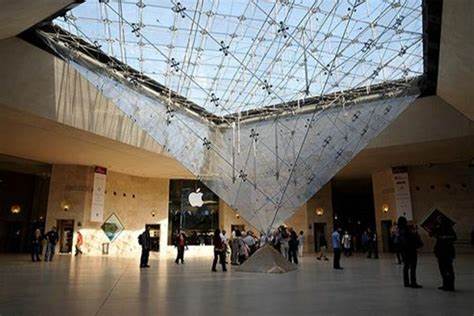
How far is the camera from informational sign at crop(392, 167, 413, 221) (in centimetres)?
2064

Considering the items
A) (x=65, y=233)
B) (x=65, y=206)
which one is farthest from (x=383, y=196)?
(x=65, y=233)

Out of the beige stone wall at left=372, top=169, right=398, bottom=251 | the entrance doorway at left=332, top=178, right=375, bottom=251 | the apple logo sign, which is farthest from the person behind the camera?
the entrance doorway at left=332, top=178, right=375, bottom=251

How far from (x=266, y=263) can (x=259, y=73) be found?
886 cm

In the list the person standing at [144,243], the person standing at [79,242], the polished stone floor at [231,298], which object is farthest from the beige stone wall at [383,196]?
the person standing at [79,242]

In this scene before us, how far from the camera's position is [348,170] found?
2280 centimetres

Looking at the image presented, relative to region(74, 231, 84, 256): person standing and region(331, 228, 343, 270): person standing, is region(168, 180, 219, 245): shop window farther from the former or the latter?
region(331, 228, 343, 270): person standing

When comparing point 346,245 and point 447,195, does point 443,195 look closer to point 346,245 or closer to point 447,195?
point 447,195

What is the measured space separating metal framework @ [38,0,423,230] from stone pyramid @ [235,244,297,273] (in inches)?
53.7

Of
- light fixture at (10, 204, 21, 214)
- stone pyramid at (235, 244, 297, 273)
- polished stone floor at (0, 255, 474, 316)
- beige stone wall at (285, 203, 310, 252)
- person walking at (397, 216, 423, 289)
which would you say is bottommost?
polished stone floor at (0, 255, 474, 316)

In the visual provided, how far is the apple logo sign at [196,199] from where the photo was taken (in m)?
27.1

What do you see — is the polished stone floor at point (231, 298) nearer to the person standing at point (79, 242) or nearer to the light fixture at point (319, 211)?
the person standing at point (79, 242)

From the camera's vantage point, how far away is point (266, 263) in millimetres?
10016

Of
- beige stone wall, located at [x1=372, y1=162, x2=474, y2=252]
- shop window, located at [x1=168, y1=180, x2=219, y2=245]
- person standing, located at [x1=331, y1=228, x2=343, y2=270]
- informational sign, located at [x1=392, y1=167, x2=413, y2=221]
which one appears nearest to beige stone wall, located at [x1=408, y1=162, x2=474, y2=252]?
beige stone wall, located at [x1=372, y1=162, x2=474, y2=252]

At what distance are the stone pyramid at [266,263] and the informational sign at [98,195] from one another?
40.8ft
